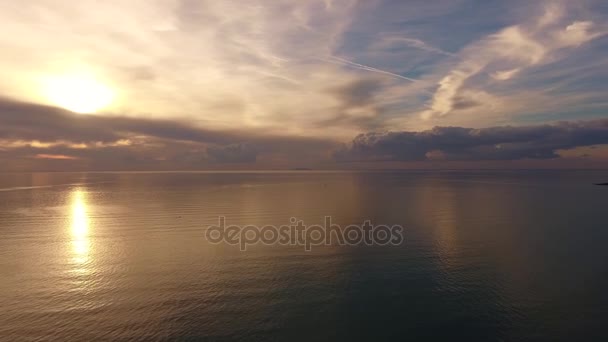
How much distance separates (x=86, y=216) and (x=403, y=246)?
9962 centimetres

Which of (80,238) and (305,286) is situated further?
(80,238)

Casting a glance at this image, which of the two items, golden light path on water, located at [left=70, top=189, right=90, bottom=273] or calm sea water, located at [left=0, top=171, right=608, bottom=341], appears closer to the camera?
calm sea water, located at [left=0, top=171, right=608, bottom=341]

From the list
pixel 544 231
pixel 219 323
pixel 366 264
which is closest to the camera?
pixel 219 323

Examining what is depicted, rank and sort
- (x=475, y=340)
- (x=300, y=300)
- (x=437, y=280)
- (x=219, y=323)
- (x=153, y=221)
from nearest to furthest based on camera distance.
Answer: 1. (x=475, y=340)
2. (x=219, y=323)
3. (x=300, y=300)
4. (x=437, y=280)
5. (x=153, y=221)

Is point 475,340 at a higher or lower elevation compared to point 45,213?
lower

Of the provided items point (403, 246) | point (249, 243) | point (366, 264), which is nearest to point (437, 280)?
point (366, 264)

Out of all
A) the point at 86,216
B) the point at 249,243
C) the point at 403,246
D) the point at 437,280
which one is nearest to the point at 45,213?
the point at 86,216

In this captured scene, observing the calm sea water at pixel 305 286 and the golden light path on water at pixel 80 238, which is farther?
the golden light path on water at pixel 80 238

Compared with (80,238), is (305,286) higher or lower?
lower

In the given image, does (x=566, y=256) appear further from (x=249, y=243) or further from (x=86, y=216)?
(x=86, y=216)

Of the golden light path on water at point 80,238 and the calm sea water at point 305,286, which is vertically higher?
the golden light path on water at point 80,238

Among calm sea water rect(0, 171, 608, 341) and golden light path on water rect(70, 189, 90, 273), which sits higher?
golden light path on water rect(70, 189, 90, 273)

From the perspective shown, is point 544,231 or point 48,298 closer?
point 48,298

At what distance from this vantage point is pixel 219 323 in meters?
36.8
